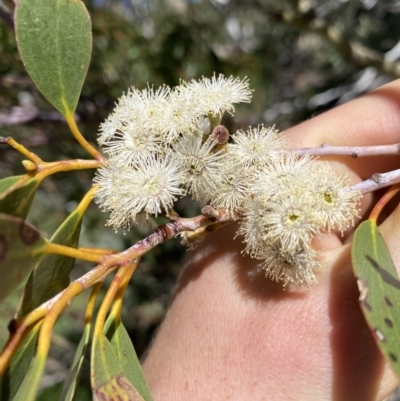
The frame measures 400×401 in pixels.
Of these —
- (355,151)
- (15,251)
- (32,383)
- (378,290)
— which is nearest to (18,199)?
(15,251)

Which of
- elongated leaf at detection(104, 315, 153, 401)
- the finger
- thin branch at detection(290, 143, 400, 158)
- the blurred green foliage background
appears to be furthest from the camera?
the blurred green foliage background

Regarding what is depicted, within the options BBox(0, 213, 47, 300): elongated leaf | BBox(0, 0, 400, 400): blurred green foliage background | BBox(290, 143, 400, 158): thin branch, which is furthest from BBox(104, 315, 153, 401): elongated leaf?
BBox(0, 0, 400, 400): blurred green foliage background

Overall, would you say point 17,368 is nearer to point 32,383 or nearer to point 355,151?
point 32,383

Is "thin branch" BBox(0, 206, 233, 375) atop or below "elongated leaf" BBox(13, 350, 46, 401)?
atop

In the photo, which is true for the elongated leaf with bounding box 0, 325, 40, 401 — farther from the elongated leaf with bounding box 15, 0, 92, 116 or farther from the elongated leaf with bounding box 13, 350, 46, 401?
the elongated leaf with bounding box 15, 0, 92, 116

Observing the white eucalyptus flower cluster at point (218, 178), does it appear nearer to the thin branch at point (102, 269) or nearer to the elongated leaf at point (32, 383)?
the thin branch at point (102, 269)

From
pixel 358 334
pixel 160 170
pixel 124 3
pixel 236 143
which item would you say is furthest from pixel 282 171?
pixel 124 3
